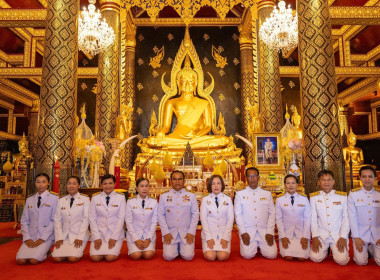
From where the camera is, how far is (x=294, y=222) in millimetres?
3475

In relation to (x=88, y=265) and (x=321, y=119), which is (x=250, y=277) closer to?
(x=88, y=265)

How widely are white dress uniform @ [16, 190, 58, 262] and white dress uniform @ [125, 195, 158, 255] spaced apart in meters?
0.79

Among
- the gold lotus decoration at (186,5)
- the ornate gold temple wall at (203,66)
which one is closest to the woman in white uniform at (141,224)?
the gold lotus decoration at (186,5)

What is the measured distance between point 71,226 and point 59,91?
2214 millimetres

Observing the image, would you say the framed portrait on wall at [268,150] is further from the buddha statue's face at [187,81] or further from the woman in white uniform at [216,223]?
the buddha statue's face at [187,81]

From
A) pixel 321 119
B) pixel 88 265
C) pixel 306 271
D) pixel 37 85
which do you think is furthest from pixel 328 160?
pixel 37 85

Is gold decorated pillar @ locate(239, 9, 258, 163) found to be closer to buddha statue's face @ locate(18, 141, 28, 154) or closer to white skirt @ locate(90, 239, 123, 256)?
buddha statue's face @ locate(18, 141, 28, 154)

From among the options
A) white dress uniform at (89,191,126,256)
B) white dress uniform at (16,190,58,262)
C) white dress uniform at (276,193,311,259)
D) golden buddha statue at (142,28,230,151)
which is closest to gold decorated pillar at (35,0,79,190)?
white dress uniform at (16,190,58,262)

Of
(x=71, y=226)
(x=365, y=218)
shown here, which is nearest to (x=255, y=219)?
(x=365, y=218)

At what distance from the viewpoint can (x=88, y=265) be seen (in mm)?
3211

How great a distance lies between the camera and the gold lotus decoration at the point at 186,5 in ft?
28.0

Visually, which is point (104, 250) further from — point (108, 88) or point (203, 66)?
point (203, 66)

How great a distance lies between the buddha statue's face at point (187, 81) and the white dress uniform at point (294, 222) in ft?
27.6

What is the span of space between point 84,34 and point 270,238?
658 cm
